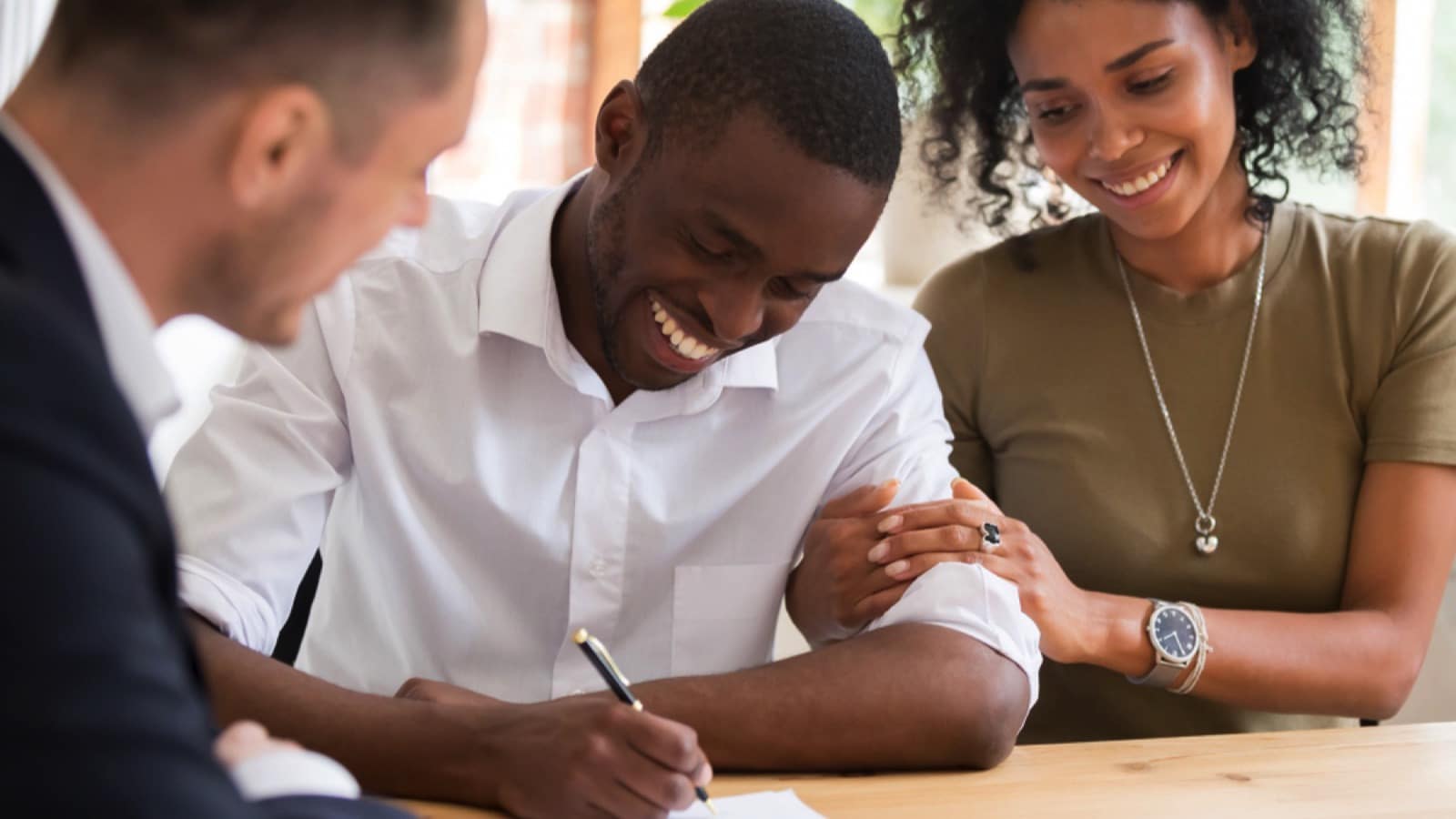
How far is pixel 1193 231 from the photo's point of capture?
2.01 metres

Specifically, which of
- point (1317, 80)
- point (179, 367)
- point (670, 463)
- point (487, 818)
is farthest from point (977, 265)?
point (179, 367)

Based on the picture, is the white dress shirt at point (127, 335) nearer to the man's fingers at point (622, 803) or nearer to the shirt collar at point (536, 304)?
the man's fingers at point (622, 803)

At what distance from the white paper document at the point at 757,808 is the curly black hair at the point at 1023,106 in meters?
→ 1.18

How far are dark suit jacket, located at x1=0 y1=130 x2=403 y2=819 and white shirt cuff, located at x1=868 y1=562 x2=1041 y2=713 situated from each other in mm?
913

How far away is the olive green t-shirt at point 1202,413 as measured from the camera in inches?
74.7

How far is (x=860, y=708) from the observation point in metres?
1.26

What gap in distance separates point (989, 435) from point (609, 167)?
2.66 feet

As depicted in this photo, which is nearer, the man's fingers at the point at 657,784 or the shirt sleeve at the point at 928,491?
the man's fingers at the point at 657,784

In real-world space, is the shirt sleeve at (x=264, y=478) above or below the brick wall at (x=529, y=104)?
below

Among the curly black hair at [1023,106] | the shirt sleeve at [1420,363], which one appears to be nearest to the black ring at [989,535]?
the shirt sleeve at [1420,363]

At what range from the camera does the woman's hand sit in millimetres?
1458

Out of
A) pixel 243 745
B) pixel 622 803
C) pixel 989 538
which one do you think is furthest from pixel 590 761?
pixel 989 538

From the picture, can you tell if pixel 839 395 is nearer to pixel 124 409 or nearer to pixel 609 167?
pixel 609 167

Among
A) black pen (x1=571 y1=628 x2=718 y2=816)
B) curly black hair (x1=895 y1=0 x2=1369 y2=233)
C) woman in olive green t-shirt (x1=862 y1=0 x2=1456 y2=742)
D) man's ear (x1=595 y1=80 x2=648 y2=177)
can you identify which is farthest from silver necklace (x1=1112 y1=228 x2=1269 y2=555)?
black pen (x1=571 y1=628 x2=718 y2=816)
